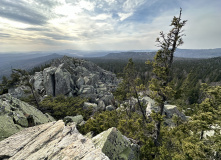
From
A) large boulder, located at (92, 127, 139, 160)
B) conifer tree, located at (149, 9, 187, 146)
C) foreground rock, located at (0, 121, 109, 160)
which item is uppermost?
conifer tree, located at (149, 9, 187, 146)

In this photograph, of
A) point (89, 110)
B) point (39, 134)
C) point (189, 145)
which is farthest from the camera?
point (89, 110)

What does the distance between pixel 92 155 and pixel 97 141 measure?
376cm

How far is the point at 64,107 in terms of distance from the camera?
31500 mm

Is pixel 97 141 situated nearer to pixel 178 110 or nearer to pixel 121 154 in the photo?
pixel 121 154

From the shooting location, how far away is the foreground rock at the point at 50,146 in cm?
646

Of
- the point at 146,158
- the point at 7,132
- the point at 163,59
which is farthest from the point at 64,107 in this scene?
the point at 163,59

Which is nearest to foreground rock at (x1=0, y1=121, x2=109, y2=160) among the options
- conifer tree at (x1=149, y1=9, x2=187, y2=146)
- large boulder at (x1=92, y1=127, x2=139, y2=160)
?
large boulder at (x1=92, y1=127, x2=139, y2=160)

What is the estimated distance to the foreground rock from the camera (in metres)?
6.46

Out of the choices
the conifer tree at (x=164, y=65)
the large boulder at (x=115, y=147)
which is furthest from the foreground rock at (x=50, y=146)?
the conifer tree at (x=164, y=65)

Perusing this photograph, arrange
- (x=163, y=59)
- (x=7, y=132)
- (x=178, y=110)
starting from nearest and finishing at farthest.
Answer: (x=7, y=132) → (x=163, y=59) → (x=178, y=110)

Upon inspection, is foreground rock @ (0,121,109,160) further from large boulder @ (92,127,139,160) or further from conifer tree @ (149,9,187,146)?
conifer tree @ (149,9,187,146)

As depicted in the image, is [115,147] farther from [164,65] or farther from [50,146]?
[164,65]

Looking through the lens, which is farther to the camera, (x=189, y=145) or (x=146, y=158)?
(x=146, y=158)

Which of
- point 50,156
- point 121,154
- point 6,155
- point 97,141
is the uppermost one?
point 50,156
